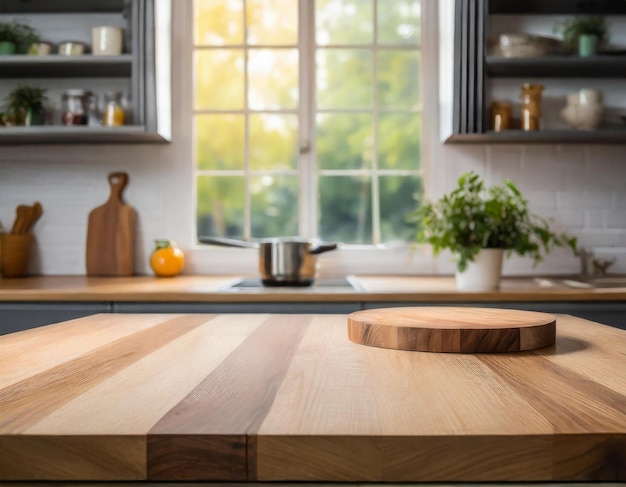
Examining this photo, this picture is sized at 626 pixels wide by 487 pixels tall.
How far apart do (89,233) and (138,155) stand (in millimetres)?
421

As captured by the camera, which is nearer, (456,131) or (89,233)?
(456,131)

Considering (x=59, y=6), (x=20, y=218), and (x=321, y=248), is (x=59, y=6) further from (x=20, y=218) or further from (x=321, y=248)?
(x=321, y=248)

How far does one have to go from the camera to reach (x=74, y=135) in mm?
2965

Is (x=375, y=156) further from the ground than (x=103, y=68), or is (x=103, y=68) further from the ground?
(x=103, y=68)

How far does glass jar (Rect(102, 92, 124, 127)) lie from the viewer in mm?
3010

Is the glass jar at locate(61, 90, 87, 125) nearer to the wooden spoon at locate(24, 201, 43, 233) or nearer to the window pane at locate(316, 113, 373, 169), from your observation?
the wooden spoon at locate(24, 201, 43, 233)

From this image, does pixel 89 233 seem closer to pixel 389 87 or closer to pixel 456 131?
pixel 456 131

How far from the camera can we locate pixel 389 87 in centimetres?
1149

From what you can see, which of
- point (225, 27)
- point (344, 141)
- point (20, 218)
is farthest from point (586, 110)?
point (344, 141)

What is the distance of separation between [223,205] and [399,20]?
7.27 metres

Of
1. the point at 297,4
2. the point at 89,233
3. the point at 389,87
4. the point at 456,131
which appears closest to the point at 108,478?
the point at 456,131

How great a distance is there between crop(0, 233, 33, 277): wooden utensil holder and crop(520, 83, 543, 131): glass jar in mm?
2265

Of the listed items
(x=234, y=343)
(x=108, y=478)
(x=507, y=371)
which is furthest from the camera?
(x=234, y=343)

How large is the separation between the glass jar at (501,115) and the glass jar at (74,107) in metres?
1.77
